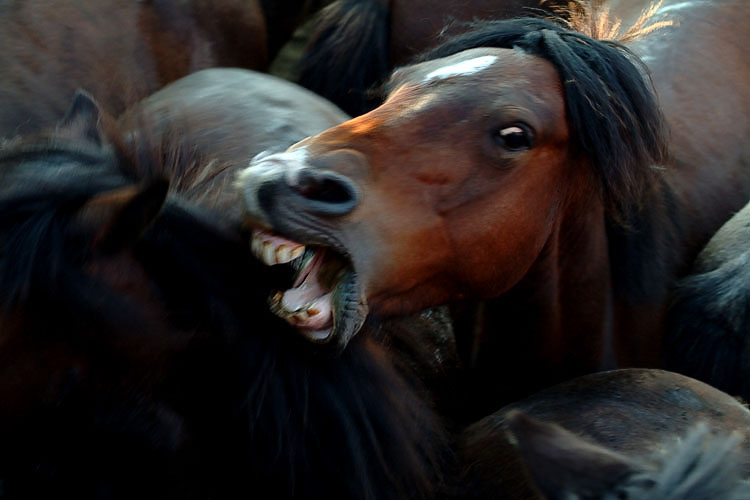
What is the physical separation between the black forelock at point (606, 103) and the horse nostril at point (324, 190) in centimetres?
61

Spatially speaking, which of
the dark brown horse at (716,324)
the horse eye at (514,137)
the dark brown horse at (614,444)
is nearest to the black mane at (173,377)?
the dark brown horse at (614,444)

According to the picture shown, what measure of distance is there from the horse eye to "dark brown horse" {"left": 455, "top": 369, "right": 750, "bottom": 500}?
54 cm

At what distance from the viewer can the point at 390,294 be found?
1.62 m

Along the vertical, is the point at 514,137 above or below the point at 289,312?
above

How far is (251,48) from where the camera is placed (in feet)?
11.6

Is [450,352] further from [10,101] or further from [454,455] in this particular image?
[10,101]

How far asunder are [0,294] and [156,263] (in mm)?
255

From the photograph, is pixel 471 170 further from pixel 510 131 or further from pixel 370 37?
pixel 370 37

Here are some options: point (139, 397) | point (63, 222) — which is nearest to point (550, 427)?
point (139, 397)

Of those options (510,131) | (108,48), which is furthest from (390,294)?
(108,48)

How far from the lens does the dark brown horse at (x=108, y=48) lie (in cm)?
263

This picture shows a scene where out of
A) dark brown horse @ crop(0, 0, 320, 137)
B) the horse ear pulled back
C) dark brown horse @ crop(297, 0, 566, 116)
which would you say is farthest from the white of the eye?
dark brown horse @ crop(297, 0, 566, 116)

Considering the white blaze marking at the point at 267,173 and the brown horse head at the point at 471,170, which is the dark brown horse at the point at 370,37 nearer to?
the brown horse head at the point at 471,170

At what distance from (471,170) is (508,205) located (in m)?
0.12
